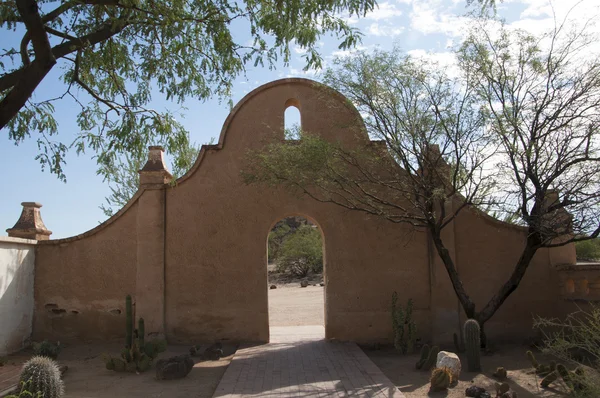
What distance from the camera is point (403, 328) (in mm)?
11211

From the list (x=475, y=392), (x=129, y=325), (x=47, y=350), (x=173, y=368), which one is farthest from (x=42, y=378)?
(x=475, y=392)

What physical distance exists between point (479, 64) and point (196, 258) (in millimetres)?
7642

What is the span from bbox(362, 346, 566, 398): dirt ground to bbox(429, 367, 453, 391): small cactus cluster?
10 centimetres

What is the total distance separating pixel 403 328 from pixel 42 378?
721 centimetres

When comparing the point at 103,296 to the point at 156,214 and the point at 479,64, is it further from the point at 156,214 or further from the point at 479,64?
the point at 479,64

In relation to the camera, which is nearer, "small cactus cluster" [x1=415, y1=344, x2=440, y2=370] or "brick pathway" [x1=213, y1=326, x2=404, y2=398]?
"brick pathway" [x1=213, y1=326, x2=404, y2=398]

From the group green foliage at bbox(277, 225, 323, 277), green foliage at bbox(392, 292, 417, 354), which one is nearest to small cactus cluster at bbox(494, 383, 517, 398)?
green foliage at bbox(392, 292, 417, 354)

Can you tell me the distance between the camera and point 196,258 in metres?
12.2

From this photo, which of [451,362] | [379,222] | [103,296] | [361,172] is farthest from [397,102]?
[103,296]

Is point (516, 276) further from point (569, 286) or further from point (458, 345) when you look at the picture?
point (569, 286)

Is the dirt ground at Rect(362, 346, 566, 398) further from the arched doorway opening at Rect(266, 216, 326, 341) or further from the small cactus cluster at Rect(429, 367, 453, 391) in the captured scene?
the arched doorway opening at Rect(266, 216, 326, 341)

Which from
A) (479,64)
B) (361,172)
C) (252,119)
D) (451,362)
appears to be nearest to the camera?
(451,362)

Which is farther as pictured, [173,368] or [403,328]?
[403,328]

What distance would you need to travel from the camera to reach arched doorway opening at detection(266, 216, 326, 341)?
15.8 meters
